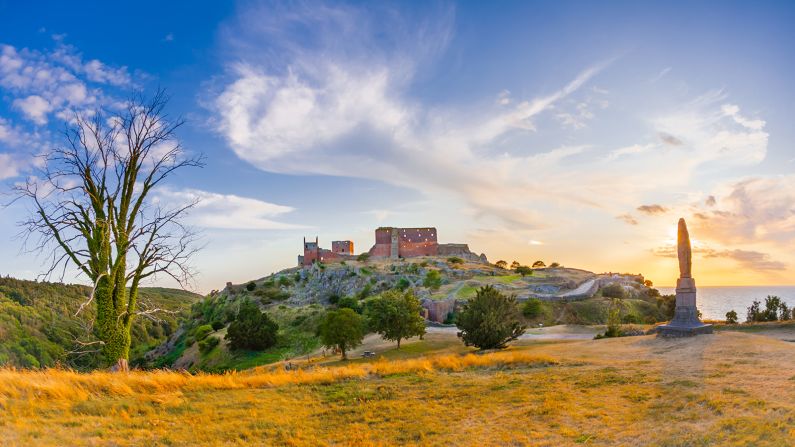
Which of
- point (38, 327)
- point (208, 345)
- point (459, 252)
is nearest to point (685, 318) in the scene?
point (208, 345)

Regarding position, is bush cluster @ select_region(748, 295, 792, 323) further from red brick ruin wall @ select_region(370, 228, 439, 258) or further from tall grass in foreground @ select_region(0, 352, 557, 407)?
red brick ruin wall @ select_region(370, 228, 439, 258)

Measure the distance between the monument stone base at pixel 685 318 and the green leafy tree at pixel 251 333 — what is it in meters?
36.6

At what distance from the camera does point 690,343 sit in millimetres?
18922

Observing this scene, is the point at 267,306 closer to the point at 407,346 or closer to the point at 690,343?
the point at 407,346

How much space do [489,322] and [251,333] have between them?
Answer: 28.4 metres

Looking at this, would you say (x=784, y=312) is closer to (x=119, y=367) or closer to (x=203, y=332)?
(x=119, y=367)

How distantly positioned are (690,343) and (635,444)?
46.2 feet

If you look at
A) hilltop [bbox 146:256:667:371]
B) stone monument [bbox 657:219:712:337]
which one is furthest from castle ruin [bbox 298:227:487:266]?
stone monument [bbox 657:219:712:337]

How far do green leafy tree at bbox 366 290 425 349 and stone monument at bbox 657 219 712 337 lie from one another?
16676mm

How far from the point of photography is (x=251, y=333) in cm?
4538

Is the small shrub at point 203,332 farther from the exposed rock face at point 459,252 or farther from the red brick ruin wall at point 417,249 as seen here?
the exposed rock face at point 459,252

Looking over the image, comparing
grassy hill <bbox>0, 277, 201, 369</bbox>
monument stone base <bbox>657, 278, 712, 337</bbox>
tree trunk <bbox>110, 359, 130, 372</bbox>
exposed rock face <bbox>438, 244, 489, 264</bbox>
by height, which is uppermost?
exposed rock face <bbox>438, 244, 489, 264</bbox>

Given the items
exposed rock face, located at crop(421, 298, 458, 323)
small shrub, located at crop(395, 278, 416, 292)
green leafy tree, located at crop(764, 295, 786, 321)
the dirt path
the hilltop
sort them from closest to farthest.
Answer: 1. the dirt path
2. green leafy tree, located at crop(764, 295, 786, 321)
3. the hilltop
4. exposed rock face, located at crop(421, 298, 458, 323)
5. small shrub, located at crop(395, 278, 416, 292)

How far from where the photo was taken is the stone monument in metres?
21.0
